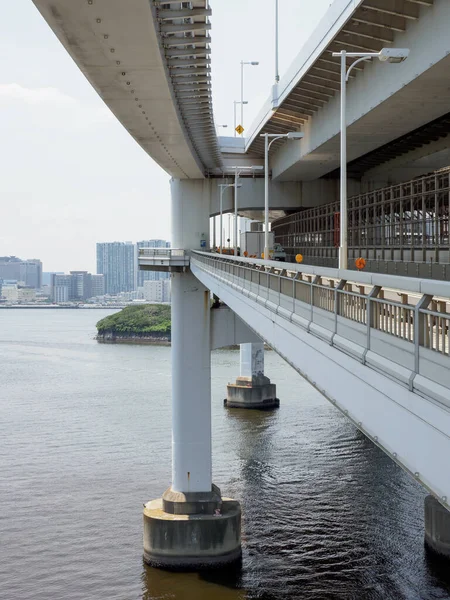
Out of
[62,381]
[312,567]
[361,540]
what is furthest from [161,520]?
[62,381]

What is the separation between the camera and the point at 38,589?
21844 mm

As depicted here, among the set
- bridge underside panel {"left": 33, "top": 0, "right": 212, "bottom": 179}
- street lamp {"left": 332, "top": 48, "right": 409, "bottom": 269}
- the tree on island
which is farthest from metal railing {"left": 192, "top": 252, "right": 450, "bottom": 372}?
the tree on island

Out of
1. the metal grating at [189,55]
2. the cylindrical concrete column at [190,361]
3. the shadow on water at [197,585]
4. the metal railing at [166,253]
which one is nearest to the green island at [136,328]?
the metal railing at [166,253]

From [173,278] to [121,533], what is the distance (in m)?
9.86

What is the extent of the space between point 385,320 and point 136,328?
343ft

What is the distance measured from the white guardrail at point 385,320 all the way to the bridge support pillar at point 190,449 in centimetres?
1356

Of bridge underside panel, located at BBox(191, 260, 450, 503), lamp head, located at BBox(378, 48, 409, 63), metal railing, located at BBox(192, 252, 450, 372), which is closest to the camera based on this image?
bridge underside panel, located at BBox(191, 260, 450, 503)

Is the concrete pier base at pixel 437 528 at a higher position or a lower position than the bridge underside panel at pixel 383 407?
lower

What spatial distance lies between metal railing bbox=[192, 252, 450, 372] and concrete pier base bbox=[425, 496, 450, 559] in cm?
1144

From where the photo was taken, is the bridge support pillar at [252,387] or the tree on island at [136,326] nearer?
the bridge support pillar at [252,387]

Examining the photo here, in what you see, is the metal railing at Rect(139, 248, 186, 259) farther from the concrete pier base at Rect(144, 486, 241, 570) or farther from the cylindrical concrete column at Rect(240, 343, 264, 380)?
the cylindrical concrete column at Rect(240, 343, 264, 380)

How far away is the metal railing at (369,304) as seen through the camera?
20.0ft

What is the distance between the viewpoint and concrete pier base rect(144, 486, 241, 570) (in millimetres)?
23344

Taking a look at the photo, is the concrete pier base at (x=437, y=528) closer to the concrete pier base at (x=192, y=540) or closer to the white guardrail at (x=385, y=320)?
the concrete pier base at (x=192, y=540)
